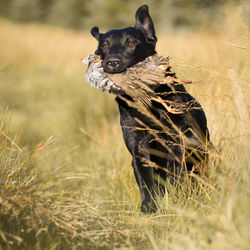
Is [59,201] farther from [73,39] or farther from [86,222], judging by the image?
[73,39]

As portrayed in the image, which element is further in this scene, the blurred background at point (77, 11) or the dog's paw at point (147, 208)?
the blurred background at point (77, 11)

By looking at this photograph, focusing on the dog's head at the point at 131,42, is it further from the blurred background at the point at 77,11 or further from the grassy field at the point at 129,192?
the blurred background at the point at 77,11

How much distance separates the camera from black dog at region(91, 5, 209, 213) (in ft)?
9.30

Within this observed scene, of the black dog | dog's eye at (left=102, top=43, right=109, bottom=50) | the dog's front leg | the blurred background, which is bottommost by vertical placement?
the dog's front leg

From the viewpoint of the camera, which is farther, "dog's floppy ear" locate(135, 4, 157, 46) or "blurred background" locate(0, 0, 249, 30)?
"blurred background" locate(0, 0, 249, 30)

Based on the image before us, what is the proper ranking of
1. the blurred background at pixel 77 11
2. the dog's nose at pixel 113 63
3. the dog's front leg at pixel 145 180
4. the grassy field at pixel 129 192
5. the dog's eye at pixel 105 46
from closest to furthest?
the grassy field at pixel 129 192, the dog's nose at pixel 113 63, the dog's front leg at pixel 145 180, the dog's eye at pixel 105 46, the blurred background at pixel 77 11

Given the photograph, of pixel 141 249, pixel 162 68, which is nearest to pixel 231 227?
pixel 141 249

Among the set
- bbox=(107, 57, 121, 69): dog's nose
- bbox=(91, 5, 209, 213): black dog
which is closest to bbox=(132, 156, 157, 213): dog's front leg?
bbox=(91, 5, 209, 213): black dog

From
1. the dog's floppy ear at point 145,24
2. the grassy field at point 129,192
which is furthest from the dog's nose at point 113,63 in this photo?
the dog's floppy ear at point 145,24

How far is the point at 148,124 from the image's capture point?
3.02m

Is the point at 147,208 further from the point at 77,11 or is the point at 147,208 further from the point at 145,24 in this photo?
the point at 77,11

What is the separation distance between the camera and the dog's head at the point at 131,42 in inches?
119

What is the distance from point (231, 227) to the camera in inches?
64.9

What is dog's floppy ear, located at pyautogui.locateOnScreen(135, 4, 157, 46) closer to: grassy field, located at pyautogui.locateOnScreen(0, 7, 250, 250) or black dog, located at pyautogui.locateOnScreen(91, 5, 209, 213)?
black dog, located at pyautogui.locateOnScreen(91, 5, 209, 213)
